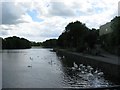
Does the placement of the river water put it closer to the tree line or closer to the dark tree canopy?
the tree line

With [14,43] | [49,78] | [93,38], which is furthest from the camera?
[14,43]

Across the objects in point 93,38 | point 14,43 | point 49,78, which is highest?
point 14,43

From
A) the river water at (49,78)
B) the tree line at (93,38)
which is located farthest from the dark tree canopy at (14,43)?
the river water at (49,78)

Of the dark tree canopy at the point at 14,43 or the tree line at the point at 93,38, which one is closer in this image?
the tree line at the point at 93,38

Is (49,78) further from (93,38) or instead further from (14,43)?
(14,43)

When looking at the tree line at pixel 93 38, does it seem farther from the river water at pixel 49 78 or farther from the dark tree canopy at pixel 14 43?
the dark tree canopy at pixel 14 43

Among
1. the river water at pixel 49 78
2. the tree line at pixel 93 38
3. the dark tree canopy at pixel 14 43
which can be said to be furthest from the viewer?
the dark tree canopy at pixel 14 43

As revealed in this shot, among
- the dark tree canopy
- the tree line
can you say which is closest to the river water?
the tree line

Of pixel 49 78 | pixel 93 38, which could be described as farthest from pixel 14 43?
pixel 49 78

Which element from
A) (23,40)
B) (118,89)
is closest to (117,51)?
(118,89)

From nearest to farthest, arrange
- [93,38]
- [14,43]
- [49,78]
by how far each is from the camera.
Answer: [49,78] < [93,38] < [14,43]

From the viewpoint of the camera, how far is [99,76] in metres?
26.7

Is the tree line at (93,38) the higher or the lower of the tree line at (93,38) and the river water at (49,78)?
the higher

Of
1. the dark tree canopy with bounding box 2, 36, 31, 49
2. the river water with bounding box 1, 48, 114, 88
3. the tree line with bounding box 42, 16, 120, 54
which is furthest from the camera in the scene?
the dark tree canopy with bounding box 2, 36, 31, 49
